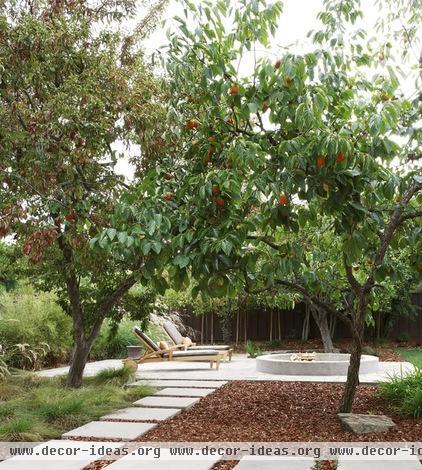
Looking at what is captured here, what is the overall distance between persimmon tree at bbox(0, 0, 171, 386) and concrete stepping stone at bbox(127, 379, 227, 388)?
2052 millimetres

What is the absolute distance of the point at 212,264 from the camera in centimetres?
411

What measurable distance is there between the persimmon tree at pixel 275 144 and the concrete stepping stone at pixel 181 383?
3787mm

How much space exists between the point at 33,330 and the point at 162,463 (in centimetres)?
723

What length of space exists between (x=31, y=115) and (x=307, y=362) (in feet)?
20.2

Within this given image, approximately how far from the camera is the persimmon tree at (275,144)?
4.24m

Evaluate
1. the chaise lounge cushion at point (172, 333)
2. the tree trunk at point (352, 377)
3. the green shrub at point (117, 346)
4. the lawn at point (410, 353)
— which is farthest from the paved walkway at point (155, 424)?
the lawn at point (410, 353)

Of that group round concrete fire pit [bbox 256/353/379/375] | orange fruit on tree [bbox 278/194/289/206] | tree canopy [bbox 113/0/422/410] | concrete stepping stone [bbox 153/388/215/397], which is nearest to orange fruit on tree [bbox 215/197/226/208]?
tree canopy [bbox 113/0/422/410]

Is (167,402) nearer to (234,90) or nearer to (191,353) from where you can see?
(234,90)

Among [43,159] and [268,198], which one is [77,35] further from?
[268,198]

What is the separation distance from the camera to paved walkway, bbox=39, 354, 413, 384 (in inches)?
374

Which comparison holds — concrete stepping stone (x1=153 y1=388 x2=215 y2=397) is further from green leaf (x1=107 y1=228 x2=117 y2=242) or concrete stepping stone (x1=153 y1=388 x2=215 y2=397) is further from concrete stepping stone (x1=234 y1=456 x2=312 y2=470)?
green leaf (x1=107 y1=228 x2=117 y2=242)

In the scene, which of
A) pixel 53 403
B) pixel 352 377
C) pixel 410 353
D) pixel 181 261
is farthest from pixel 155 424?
pixel 410 353

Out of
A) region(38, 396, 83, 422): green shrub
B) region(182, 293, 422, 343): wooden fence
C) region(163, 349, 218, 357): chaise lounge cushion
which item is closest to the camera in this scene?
region(38, 396, 83, 422): green shrub

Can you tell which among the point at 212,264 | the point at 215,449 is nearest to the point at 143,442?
the point at 215,449
